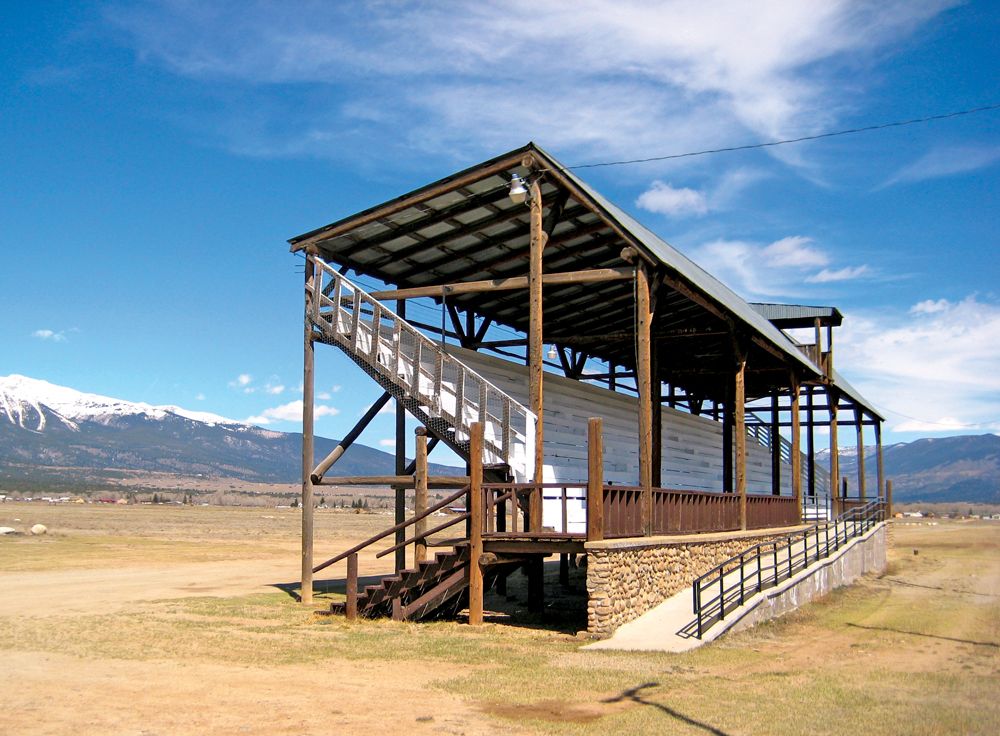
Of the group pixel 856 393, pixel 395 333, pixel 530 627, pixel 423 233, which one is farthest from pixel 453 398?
pixel 856 393

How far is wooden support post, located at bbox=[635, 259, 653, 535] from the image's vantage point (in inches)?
738

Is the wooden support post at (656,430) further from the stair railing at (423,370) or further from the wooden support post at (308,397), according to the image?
the wooden support post at (308,397)

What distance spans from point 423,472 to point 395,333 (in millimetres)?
3714

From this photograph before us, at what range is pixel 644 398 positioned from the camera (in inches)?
749

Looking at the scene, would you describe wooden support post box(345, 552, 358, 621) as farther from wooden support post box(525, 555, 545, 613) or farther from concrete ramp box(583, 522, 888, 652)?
concrete ramp box(583, 522, 888, 652)

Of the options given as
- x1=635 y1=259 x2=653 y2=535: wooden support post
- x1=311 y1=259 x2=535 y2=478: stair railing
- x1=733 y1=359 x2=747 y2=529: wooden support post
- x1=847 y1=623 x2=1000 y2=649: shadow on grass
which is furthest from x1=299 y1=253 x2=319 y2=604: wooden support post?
x1=847 y1=623 x2=1000 y2=649: shadow on grass

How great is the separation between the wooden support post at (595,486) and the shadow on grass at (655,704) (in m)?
4.38

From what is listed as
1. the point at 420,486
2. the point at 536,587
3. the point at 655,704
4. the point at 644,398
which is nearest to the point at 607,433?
the point at 536,587

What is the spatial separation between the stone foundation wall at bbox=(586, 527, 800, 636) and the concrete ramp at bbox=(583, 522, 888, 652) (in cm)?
21

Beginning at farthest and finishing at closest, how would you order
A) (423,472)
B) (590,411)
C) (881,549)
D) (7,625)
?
(881,549)
(590,411)
(423,472)
(7,625)

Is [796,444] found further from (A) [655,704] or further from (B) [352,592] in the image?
(A) [655,704]

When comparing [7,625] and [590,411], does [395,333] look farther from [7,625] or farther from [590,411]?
[7,625]

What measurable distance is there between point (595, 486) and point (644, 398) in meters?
2.85

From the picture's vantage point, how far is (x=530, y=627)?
716 inches
